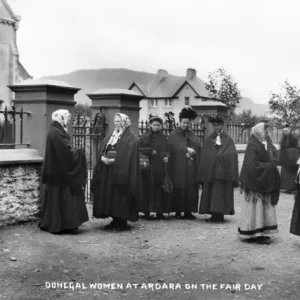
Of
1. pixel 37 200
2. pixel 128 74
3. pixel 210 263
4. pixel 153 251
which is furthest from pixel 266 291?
pixel 128 74

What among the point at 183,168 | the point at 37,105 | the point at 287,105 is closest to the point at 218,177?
the point at 183,168

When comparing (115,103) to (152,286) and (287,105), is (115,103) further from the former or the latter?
(287,105)

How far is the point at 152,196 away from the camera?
9.55 m

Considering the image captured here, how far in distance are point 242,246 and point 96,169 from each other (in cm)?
261

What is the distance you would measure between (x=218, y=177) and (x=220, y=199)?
0.39m

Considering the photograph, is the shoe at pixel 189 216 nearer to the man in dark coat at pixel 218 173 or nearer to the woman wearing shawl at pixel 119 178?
the man in dark coat at pixel 218 173

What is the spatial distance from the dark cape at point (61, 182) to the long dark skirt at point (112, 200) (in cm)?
44

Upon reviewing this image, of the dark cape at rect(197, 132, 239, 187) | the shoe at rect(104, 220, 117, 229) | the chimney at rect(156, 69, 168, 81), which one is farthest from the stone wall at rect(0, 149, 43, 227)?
the chimney at rect(156, 69, 168, 81)

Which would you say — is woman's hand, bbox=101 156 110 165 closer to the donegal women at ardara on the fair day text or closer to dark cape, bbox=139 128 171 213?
dark cape, bbox=139 128 171 213

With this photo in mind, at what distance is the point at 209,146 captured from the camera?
30.8 ft

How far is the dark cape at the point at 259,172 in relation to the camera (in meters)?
7.57

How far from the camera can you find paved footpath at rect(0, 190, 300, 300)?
5402mm

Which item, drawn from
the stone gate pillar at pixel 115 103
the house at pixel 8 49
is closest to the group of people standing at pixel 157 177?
the stone gate pillar at pixel 115 103

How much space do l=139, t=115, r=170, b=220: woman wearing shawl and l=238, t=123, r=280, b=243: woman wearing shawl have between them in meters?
2.06
